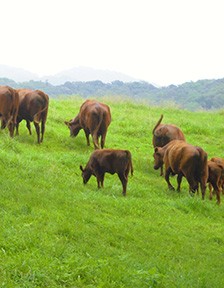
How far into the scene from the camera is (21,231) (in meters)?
7.24

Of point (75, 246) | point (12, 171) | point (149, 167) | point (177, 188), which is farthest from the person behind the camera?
point (149, 167)

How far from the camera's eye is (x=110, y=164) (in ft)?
38.4

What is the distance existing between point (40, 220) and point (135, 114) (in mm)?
18275

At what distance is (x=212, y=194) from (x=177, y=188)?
1370mm

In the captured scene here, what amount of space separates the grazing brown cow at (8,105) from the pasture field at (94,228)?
0.86 m

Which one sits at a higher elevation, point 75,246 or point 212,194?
point 75,246

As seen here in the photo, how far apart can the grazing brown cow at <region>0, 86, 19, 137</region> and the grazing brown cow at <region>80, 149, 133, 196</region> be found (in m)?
3.69

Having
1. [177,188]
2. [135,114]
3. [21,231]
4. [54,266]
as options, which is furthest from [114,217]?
[135,114]

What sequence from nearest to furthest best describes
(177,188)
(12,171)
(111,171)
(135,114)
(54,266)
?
(54,266) < (12,171) < (111,171) < (177,188) < (135,114)

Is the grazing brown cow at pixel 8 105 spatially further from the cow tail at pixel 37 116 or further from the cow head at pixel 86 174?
the cow head at pixel 86 174

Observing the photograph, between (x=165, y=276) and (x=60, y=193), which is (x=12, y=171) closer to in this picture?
(x=60, y=193)

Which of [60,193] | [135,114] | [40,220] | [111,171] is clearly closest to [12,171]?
[60,193]

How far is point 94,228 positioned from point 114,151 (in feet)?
11.3

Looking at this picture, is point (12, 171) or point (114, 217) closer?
point (114, 217)
